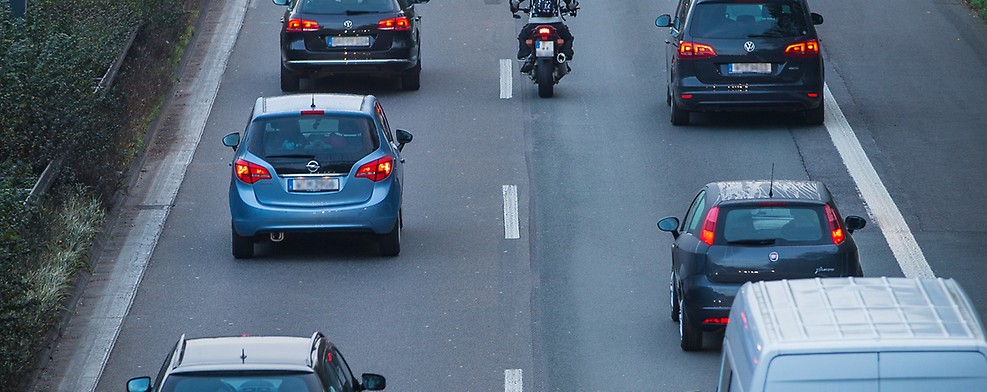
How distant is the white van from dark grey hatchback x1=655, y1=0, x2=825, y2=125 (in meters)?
13.7

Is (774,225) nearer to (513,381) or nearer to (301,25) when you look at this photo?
(513,381)

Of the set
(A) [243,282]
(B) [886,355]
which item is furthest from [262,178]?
(B) [886,355]

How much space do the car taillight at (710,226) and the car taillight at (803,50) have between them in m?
8.91

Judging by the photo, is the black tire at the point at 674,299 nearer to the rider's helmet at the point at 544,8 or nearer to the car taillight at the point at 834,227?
the car taillight at the point at 834,227

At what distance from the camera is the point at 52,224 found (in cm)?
1842

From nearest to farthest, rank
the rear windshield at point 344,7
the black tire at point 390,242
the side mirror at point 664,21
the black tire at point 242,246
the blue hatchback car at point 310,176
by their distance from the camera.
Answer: the blue hatchback car at point 310,176 < the black tire at point 242,246 < the black tire at point 390,242 < the side mirror at point 664,21 < the rear windshield at point 344,7

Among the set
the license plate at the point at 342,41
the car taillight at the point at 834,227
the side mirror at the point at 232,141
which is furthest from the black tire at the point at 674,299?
the license plate at the point at 342,41

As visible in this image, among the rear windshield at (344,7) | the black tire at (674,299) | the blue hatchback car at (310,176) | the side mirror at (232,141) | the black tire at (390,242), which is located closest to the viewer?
the black tire at (674,299)

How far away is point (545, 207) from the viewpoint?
67.4ft

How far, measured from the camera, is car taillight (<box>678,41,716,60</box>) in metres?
23.5

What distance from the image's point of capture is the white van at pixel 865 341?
8.88m

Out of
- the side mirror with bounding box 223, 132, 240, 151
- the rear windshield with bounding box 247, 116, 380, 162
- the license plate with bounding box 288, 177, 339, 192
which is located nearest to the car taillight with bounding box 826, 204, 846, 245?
the rear windshield with bounding box 247, 116, 380, 162

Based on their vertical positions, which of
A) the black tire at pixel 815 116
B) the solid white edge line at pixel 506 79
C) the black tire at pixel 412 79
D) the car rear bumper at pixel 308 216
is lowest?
the solid white edge line at pixel 506 79

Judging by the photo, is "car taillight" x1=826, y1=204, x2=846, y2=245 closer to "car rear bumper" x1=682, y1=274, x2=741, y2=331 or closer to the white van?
"car rear bumper" x1=682, y1=274, x2=741, y2=331
